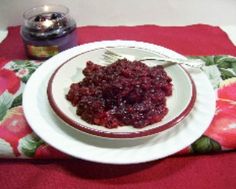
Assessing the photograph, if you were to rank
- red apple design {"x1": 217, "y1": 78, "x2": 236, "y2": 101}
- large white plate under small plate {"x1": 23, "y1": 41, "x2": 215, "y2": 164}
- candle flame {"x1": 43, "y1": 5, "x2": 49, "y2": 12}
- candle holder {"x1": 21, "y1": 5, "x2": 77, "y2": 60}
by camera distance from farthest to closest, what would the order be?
candle flame {"x1": 43, "y1": 5, "x2": 49, "y2": 12} < candle holder {"x1": 21, "y1": 5, "x2": 77, "y2": 60} < red apple design {"x1": 217, "y1": 78, "x2": 236, "y2": 101} < large white plate under small plate {"x1": 23, "y1": 41, "x2": 215, "y2": 164}

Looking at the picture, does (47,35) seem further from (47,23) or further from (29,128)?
(29,128)

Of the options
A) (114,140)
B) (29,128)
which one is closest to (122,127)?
(114,140)

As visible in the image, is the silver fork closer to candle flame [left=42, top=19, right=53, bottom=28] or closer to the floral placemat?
the floral placemat

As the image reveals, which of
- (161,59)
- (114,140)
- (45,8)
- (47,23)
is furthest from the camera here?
(45,8)

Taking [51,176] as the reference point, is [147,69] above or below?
above

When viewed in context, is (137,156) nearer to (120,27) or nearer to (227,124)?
(227,124)

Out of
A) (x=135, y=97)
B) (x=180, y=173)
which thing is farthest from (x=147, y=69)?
(x=180, y=173)

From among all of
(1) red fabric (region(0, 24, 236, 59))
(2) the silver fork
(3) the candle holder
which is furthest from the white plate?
(1) red fabric (region(0, 24, 236, 59))
